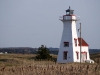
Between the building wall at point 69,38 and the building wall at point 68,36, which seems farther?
the building wall at point 68,36

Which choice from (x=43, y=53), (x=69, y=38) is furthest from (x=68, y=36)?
(x=43, y=53)

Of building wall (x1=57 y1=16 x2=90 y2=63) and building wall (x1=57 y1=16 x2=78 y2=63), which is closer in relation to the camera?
building wall (x1=57 y1=16 x2=90 y2=63)

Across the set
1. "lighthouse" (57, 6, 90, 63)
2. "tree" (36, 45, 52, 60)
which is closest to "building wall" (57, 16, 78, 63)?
"lighthouse" (57, 6, 90, 63)

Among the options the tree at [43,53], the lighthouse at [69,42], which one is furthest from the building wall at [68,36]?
the tree at [43,53]

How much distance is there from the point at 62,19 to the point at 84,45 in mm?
5110

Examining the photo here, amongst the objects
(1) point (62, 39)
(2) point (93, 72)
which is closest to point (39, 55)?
(1) point (62, 39)

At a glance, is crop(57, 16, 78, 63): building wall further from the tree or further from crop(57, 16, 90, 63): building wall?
the tree

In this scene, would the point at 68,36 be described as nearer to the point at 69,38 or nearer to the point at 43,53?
the point at 69,38

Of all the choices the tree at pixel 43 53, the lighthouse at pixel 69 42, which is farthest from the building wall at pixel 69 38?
the tree at pixel 43 53

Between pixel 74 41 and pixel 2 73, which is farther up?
pixel 74 41

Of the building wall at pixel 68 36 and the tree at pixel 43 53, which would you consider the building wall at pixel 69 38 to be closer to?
the building wall at pixel 68 36

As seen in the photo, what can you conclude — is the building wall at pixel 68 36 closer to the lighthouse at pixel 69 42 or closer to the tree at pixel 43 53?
the lighthouse at pixel 69 42

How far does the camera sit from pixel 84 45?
48.9 metres

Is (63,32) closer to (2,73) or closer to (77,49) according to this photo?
(77,49)
